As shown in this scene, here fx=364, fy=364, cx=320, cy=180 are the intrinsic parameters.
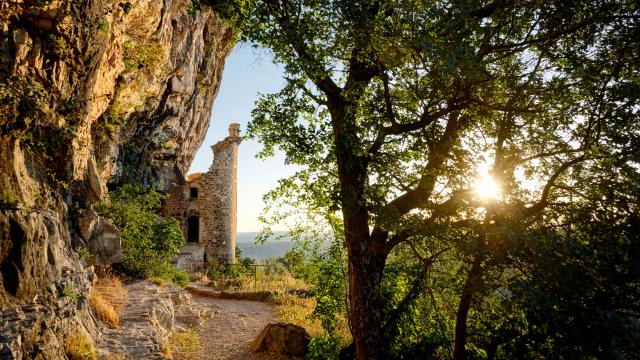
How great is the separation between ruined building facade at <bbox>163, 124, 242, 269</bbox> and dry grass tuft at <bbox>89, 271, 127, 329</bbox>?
528 inches

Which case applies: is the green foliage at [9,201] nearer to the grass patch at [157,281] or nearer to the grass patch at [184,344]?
the grass patch at [184,344]

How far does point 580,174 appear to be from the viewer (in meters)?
5.36

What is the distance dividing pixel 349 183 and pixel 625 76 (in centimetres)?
415

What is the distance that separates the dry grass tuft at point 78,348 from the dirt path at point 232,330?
287cm

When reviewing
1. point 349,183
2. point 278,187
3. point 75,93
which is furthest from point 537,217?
point 75,93

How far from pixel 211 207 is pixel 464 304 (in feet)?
71.5

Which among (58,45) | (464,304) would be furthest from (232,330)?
(58,45)

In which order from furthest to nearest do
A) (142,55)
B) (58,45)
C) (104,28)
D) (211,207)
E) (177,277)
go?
(211,207) → (177,277) → (142,55) → (104,28) → (58,45)

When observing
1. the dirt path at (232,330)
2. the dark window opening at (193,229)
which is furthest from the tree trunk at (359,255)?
the dark window opening at (193,229)

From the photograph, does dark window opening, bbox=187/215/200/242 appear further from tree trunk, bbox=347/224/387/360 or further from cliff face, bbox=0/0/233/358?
tree trunk, bbox=347/224/387/360

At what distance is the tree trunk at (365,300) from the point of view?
6012mm

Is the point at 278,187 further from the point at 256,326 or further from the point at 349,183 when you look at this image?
the point at 256,326

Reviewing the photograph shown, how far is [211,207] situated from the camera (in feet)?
82.6

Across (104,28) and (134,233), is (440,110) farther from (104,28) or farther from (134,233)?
(134,233)
